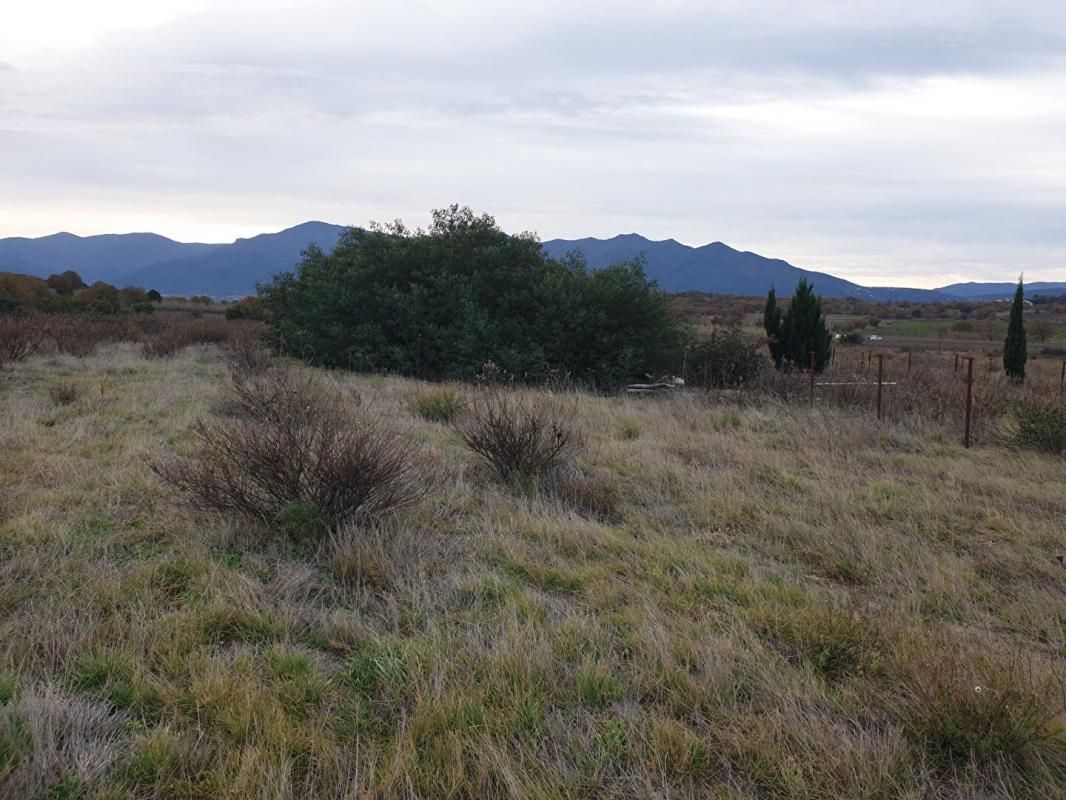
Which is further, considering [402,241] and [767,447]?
[402,241]

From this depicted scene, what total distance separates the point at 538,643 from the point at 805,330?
16966 millimetres

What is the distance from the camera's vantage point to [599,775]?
254 centimetres

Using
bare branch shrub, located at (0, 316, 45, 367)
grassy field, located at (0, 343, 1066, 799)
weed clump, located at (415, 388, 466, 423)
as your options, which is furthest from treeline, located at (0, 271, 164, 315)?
grassy field, located at (0, 343, 1066, 799)

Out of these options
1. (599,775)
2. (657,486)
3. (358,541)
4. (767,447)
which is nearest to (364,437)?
(358,541)

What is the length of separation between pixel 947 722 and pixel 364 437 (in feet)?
12.0

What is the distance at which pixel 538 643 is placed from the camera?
10.9ft

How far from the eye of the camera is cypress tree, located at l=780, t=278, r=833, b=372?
18562 millimetres

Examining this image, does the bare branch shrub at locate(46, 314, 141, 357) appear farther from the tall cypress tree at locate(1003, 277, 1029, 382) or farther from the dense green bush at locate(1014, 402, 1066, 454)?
the tall cypress tree at locate(1003, 277, 1029, 382)

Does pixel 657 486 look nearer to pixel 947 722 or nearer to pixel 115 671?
pixel 947 722

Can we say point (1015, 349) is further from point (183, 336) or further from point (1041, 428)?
point (183, 336)

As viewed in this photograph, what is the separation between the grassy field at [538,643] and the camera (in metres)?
2.54

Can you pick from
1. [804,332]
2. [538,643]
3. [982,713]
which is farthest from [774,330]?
[982,713]

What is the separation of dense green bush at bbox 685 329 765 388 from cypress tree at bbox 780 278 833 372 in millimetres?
2995

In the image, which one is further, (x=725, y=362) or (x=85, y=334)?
(x=85, y=334)
